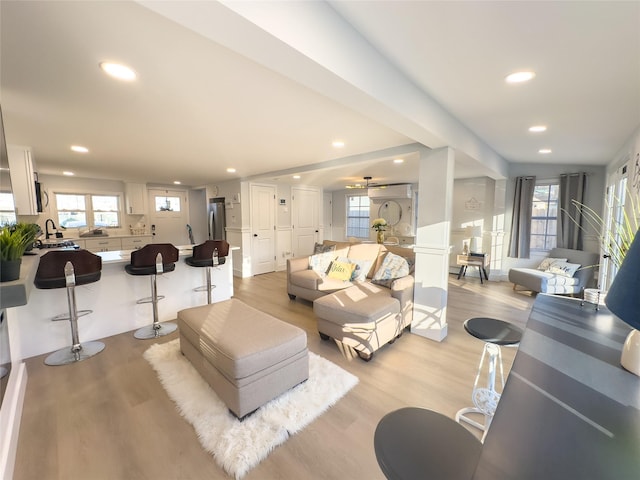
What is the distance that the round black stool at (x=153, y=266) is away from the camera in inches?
113

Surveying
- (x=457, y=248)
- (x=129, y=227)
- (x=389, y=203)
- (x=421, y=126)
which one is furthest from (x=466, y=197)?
(x=129, y=227)

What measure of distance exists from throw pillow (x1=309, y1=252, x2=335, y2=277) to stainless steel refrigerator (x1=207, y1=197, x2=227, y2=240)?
298 centimetres

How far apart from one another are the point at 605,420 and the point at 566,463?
0.28 meters

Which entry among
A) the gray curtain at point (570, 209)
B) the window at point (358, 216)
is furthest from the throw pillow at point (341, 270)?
the window at point (358, 216)

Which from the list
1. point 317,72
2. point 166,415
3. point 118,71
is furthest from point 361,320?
point 118,71

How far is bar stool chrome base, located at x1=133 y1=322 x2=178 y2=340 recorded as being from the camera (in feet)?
9.83

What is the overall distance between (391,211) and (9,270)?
23.1 feet

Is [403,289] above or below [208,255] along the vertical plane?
below

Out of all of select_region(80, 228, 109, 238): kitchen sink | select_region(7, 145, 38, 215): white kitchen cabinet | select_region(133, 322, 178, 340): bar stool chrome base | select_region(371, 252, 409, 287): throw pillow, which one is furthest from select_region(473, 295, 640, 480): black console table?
select_region(80, 228, 109, 238): kitchen sink

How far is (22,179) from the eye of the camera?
3.03 metres

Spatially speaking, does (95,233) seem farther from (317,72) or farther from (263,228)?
(317,72)

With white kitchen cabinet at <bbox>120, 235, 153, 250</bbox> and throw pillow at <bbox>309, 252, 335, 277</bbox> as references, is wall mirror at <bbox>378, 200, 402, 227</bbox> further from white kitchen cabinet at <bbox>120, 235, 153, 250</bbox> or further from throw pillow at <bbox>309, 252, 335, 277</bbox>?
white kitchen cabinet at <bbox>120, 235, 153, 250</bbox>

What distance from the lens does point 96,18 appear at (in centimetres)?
119

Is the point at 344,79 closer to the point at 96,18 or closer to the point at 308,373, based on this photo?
the point at 96,18
